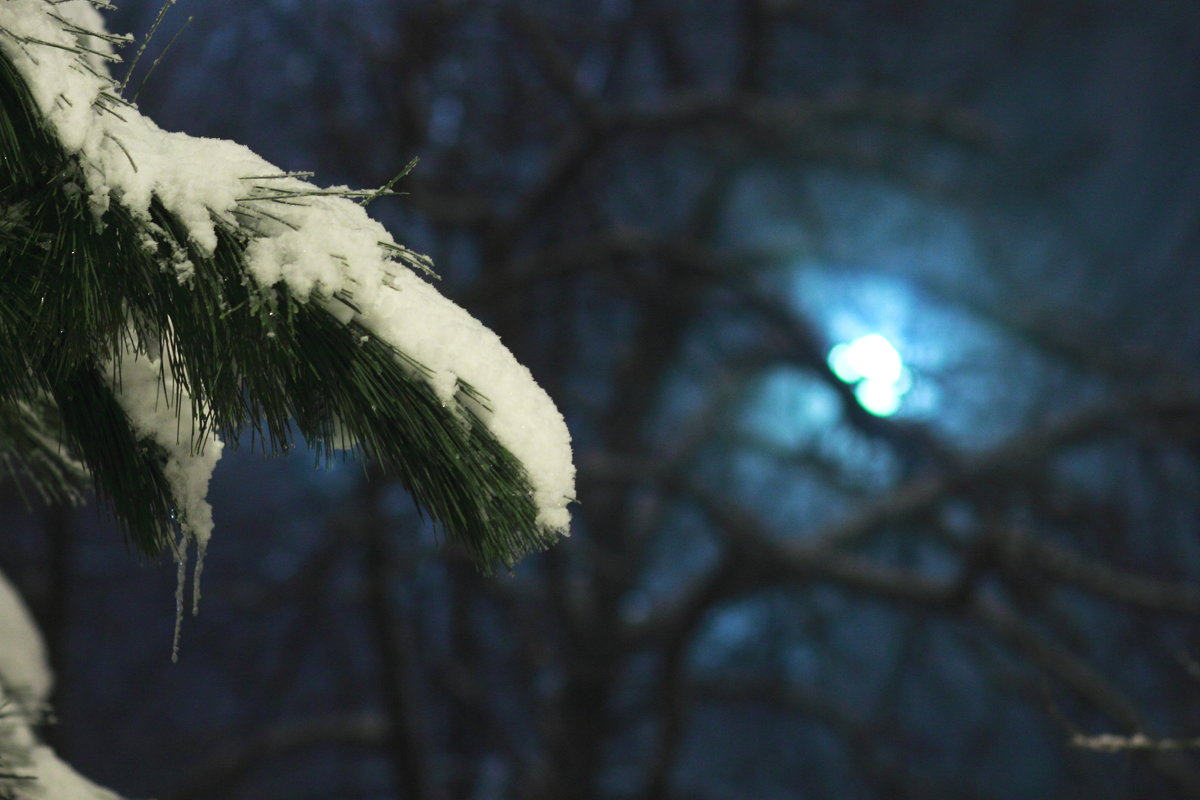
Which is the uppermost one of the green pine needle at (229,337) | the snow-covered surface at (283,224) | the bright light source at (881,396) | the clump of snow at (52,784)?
the bright light source at (881,396)

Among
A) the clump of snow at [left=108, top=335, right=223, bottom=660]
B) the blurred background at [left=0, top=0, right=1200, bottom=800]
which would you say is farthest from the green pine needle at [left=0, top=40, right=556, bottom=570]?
the blurred background at [left=0, top=0, right=1200, bottom=800]

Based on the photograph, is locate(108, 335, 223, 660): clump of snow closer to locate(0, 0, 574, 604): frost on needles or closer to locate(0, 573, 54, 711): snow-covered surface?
locate(0, 0, 574, 604): frost on needles

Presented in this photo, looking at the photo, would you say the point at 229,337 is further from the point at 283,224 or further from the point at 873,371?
the point at 873,371

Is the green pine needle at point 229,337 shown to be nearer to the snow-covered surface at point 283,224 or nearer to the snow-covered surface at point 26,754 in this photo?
the snow-covered surface at point 283,224

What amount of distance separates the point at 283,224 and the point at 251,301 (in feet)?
0.25

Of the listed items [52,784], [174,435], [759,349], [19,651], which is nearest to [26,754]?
[52,784]

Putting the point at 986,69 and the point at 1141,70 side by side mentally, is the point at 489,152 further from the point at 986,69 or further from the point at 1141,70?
the point at 1141,70

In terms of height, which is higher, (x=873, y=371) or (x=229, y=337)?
(x=873, y=371)

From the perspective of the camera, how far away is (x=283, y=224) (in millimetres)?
828

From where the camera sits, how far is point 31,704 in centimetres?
151

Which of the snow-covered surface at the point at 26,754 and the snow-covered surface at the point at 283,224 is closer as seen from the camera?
the snow-covered surface at the point at 283,224

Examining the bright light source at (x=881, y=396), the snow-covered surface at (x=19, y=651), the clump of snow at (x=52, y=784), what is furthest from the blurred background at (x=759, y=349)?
the clump of snow at (x=52, y=784)

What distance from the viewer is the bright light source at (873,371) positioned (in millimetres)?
5199

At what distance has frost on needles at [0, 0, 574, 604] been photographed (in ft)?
2.62
